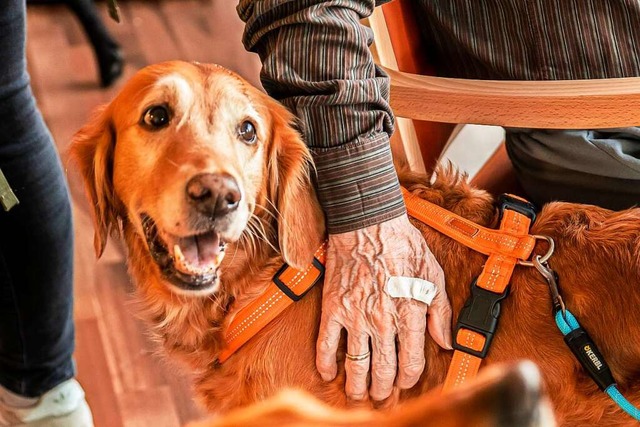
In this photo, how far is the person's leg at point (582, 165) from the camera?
1.34 metres

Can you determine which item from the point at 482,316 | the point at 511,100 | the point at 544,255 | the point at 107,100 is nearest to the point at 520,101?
the point at 511,100

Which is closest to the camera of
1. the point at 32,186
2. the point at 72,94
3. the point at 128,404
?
the point at 32,186

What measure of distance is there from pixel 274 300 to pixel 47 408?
0.74 m

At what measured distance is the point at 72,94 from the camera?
268 centimetres

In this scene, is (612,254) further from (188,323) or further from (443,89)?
(188,323)

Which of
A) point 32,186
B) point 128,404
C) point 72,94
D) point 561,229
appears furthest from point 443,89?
point 72,94

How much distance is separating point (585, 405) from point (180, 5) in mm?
2575

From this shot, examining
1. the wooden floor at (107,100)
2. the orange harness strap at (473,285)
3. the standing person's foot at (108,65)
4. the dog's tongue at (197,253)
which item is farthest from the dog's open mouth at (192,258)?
the standing person's foot at (108,65)

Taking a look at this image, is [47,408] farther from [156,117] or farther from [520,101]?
[520,101]

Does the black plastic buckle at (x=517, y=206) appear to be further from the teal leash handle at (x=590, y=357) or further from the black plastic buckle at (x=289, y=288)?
the black plastic buckle at (x=289, y=288)

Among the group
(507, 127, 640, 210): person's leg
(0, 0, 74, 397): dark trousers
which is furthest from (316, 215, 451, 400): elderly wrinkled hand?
(0, 0, 74, 397): dark trousers

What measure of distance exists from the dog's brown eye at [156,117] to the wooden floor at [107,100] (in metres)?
0.50

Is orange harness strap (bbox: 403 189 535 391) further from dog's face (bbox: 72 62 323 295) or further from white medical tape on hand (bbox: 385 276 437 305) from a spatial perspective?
dog's face (bbox: 72 62 323 295)

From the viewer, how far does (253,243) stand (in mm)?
1275
